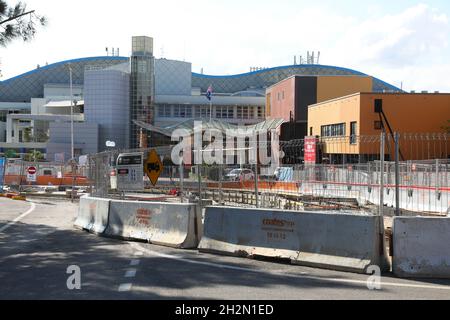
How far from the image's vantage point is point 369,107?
156ft

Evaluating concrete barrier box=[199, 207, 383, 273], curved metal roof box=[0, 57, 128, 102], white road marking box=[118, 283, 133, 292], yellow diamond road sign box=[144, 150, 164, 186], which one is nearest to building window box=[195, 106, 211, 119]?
curved metal roof box=[0, 57, 128, 102]

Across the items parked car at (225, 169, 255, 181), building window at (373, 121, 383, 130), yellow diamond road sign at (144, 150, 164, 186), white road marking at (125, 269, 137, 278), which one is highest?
building window at (373, 121, 383, 130)

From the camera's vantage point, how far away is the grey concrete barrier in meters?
15.0

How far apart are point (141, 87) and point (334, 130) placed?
41.6 meters

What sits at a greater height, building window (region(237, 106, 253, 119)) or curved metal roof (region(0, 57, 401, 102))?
curved metal roof (region(0, 57, 401, 102))

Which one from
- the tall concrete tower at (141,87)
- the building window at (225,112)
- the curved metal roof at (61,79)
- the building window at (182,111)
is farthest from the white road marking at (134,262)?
the curved metal roof at (61,79)

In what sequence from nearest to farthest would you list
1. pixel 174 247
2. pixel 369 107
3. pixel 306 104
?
pixel 174 247
pixel 369 107
pixel 306 104

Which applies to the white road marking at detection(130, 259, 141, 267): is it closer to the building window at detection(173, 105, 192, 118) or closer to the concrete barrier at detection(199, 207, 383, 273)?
the concrete barrier at detection(199, 207, 383, 273)

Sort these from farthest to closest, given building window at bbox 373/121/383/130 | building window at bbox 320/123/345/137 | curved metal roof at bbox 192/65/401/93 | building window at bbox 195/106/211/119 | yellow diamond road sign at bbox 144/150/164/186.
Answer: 1. curved metal roof at bbox 192/65/401/93
2. building window at bbox 195/106/211/119
3. building window at bbox 320/123/345/137
4. building window at bbox 373/121/383/130
5. yellow diamond road sign at bbox 144/150/164/186

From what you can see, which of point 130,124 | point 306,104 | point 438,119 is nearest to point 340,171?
point 438,119

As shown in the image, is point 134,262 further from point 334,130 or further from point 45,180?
point 334,130

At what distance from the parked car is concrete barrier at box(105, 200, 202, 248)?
8692 mm
